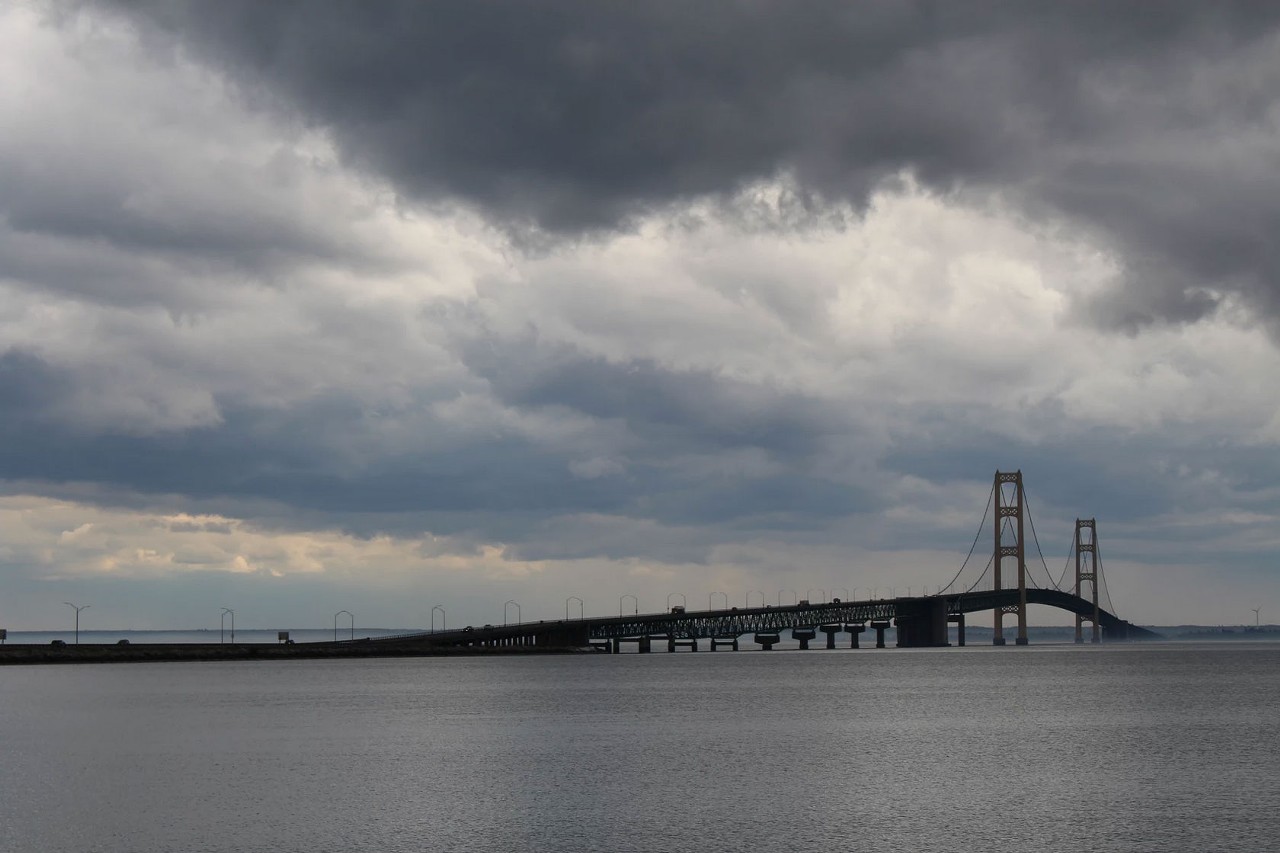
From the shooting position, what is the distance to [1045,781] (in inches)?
2196

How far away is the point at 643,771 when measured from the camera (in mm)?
60188

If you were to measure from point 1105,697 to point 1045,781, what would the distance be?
6441cm

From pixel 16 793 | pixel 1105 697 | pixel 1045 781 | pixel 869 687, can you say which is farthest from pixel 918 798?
pixel 869 687

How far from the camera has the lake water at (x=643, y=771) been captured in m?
42.8

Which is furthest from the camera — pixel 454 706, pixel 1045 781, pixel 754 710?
pixel 454 706

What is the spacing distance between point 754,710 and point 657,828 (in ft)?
191

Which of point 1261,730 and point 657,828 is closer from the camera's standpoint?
point 657,828

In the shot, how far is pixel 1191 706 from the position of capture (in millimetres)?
104750

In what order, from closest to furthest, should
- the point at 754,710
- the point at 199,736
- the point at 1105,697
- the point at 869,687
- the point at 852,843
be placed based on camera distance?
the point at 852,843 < the point at 199,736 < the point at 754,710 < the point at 1105,697 < the point at 869,687

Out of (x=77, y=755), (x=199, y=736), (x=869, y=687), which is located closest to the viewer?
(x=77, y=755)

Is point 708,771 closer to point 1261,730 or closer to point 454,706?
point 1261,730

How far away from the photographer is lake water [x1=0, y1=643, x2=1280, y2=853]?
42844 mm

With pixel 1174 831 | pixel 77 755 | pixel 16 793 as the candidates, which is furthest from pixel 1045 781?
pixel 77 755

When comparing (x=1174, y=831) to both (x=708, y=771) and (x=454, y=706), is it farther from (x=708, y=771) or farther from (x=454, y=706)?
(x=454, y=706)
